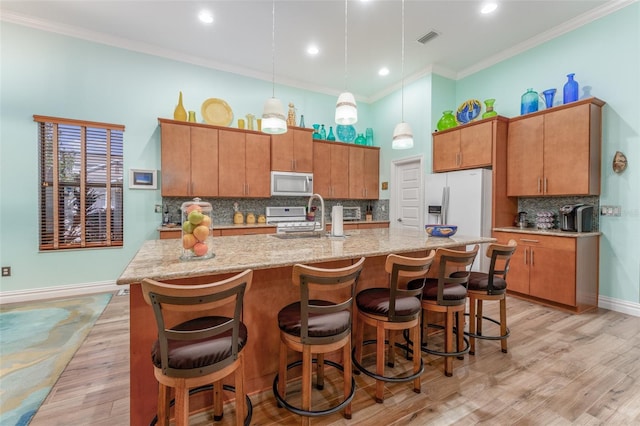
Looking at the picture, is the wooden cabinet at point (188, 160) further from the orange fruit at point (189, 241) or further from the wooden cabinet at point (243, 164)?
the orange fruit at point (189, 241)

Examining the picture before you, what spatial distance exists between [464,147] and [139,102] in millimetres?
4801

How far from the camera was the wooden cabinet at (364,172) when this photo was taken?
17.6ft

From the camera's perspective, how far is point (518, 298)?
363cm

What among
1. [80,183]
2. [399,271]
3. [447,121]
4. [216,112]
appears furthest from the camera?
[447,121]

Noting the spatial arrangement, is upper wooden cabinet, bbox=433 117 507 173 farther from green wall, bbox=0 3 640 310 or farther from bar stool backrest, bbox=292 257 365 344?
bar stool backrest, bbox=292 257 365 344

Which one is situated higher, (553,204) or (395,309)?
(553,204)

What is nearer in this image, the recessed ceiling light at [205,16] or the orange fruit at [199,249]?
the orange fruit at [199,249]

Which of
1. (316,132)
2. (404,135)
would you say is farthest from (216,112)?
(404,135)

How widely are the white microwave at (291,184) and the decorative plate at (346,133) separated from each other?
118 centimetres

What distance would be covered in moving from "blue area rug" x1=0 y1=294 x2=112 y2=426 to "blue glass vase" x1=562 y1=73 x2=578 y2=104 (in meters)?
5.61

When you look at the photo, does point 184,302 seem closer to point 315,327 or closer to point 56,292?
point 315,327

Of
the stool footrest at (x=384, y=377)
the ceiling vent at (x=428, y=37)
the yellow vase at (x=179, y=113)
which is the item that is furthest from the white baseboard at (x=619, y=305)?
the yellow vase at (x=179, y=113)

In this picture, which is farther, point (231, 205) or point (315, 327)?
point (231, 205)

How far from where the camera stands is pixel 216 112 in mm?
4309
